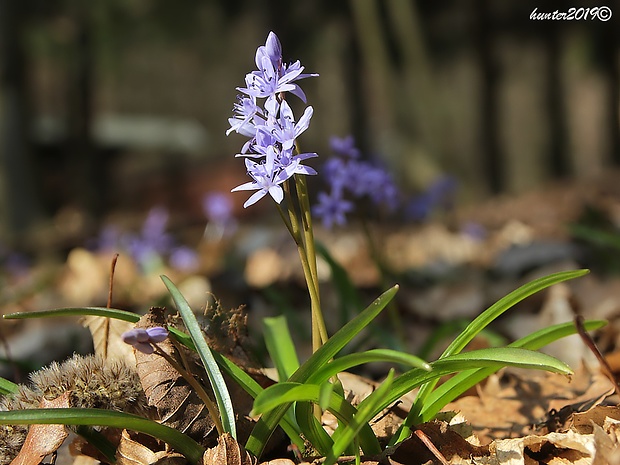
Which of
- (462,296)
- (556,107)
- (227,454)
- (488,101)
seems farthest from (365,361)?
(556,107)

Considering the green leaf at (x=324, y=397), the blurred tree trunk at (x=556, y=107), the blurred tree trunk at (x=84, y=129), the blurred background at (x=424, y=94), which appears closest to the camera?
the green leaf at (x=324, y=397)

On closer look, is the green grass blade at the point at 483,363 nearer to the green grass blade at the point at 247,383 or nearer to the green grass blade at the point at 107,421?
the green grass blade at the point at 247,383

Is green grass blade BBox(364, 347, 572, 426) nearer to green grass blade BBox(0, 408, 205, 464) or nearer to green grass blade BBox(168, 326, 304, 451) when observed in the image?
green grass blade BBox(168, 326, 304, 451)

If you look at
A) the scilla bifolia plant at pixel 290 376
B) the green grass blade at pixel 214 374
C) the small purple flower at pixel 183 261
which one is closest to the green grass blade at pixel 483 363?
the scilla bifolia plant at pixel 290 376

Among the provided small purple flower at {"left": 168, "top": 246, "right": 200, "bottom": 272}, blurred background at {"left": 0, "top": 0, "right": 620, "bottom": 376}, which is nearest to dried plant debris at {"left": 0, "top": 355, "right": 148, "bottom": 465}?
blurred background at {"left": 0, "top": 0, "right": 620, "bottom": 376}

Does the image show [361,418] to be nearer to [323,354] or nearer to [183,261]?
[323,354]
